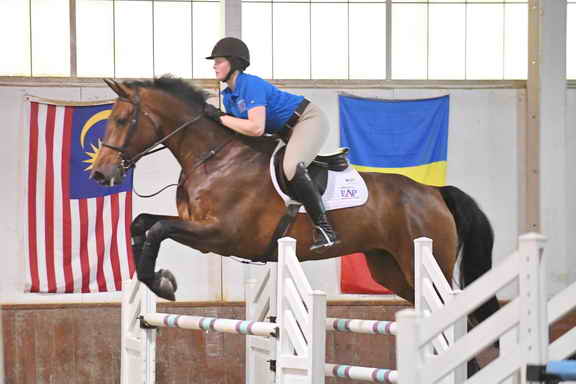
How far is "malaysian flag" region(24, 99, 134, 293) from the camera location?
7906mm

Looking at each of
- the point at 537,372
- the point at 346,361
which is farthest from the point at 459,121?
the point at 537,372

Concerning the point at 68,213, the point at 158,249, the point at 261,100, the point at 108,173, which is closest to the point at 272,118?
the point at 261,100

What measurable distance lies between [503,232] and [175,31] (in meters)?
3.29

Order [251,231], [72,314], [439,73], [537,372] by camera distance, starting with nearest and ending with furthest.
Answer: [537,372], [251,231], [72,314], [439,73]

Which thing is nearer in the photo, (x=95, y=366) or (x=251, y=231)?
(x=251, y=231)

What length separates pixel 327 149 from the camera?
27.2ft

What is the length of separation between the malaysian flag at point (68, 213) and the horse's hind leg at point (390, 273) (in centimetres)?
238

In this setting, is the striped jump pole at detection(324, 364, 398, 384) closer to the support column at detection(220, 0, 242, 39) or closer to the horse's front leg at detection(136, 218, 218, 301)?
the horse's front leg at detection(136, 218, 218, 301)

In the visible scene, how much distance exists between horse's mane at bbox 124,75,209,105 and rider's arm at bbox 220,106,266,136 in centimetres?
33

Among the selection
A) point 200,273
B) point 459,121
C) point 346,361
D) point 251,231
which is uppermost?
point 459,121

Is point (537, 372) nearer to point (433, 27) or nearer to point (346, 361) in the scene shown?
point (346, 361)

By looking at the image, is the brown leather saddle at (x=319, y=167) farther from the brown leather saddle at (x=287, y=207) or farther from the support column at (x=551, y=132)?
the support column at (x=551, y=132)

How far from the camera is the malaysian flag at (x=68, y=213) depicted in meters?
7.91

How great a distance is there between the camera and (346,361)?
8.21 meters
